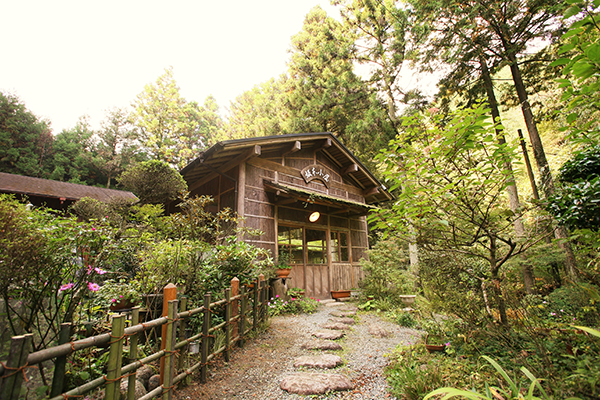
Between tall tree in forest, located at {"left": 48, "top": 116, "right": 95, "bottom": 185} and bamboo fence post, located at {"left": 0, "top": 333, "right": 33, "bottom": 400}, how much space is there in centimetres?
A: 2445

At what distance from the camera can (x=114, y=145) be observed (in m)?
24.5

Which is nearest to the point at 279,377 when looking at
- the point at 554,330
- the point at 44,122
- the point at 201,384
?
the point at 201,384

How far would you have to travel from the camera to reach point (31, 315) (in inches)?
85.8

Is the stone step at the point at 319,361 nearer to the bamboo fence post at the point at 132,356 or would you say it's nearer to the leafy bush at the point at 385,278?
the bamboo fence post at the point at 132,356

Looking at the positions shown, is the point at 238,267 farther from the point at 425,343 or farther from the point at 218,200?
the point at 218,200

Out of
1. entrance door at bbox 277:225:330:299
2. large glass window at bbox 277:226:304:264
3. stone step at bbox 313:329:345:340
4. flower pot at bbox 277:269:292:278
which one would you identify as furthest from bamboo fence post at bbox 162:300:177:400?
large glass window at bbox 277:226:304:264

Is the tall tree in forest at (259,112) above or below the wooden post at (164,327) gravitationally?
above

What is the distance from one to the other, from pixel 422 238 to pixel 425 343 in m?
1.55

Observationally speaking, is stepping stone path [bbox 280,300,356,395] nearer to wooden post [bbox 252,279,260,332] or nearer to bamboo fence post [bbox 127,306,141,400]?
wooden post [bbox 252,279,260,332]

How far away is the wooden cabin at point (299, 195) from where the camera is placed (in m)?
7.68

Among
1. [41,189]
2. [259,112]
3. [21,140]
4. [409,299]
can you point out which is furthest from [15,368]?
[21,140]

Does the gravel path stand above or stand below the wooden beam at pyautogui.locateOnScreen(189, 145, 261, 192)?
below

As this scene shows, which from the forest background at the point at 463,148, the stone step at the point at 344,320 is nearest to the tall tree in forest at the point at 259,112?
the forest background at the point at 463,148

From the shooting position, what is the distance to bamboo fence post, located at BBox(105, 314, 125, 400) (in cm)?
185
